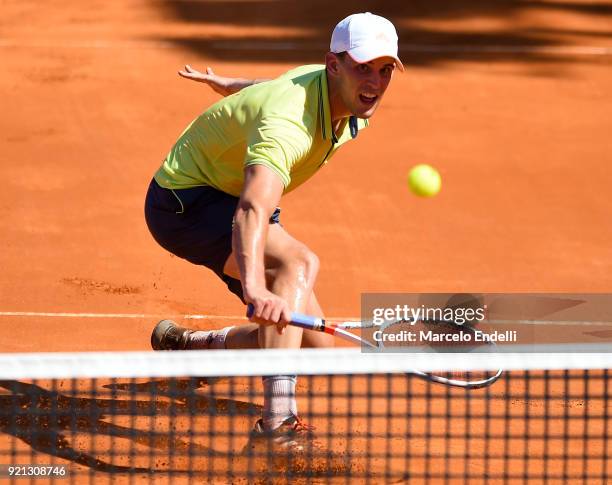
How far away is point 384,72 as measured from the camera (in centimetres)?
443

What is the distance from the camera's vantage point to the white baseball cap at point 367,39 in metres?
4.30

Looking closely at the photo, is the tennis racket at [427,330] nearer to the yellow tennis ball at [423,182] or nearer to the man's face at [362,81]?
the man's face at [362,81]

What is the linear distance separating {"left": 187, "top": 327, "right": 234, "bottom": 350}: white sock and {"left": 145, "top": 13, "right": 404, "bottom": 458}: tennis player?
0.25 feet

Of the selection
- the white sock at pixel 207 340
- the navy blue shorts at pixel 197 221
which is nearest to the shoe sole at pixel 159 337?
the white sock at pixel 207 340

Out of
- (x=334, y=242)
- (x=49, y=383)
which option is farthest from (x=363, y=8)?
(x=49, y=383)

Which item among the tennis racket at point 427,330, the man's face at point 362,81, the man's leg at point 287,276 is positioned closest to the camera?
the tennis racket at point 427,330

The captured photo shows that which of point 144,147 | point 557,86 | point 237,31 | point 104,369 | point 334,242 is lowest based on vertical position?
point 104,369

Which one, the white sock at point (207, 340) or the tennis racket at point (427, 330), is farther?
the white sock at point (207, 340)

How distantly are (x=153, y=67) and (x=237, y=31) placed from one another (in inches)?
66.8

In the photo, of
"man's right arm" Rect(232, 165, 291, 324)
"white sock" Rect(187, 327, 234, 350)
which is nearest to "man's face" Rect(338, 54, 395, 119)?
"man's right arm" Rect(232, 165, 291, 324)

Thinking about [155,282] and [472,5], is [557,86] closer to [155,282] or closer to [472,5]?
[472,5]

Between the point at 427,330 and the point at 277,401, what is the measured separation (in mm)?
1147

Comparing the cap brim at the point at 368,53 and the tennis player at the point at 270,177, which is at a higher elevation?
the cap brim at the point at 368,53

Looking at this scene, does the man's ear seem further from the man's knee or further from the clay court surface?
the clay court surface
